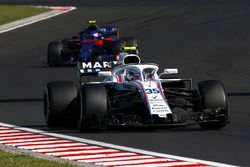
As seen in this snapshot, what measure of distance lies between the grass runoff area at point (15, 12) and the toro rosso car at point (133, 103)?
26648 mm

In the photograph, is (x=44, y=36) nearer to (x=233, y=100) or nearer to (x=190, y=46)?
(x=190, y=46)

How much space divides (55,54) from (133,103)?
13.9m

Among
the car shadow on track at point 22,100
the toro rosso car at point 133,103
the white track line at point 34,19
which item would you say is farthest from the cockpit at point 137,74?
the white track line at point 34,19

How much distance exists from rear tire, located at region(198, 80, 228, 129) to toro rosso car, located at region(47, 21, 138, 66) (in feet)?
41.9

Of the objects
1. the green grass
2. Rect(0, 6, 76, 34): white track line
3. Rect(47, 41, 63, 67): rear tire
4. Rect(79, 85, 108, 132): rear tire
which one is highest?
Rect(0, 6, 76, 34): white track line

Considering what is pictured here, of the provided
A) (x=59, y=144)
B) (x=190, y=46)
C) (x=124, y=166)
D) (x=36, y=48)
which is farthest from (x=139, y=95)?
(x=36, y=48)

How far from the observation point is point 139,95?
50.8 ft

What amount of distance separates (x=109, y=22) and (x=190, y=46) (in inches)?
400

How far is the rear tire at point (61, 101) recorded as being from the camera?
51.5ft

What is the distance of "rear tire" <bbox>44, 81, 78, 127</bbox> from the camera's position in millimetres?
15688

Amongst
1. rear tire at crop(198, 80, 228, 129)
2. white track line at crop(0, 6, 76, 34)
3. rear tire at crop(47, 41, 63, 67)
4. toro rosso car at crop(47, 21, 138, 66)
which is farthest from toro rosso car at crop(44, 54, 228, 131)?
white track line at crop(0, 6, 76, 34)

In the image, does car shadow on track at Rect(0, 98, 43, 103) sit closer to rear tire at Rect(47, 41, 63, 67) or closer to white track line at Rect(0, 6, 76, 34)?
rear tire at Rect(47, 41, 63, 67)

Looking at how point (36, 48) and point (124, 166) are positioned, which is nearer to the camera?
point (124, 166)

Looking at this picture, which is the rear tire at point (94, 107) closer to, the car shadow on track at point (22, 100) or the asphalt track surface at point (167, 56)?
the asphalt track surface at point (167, 56)
